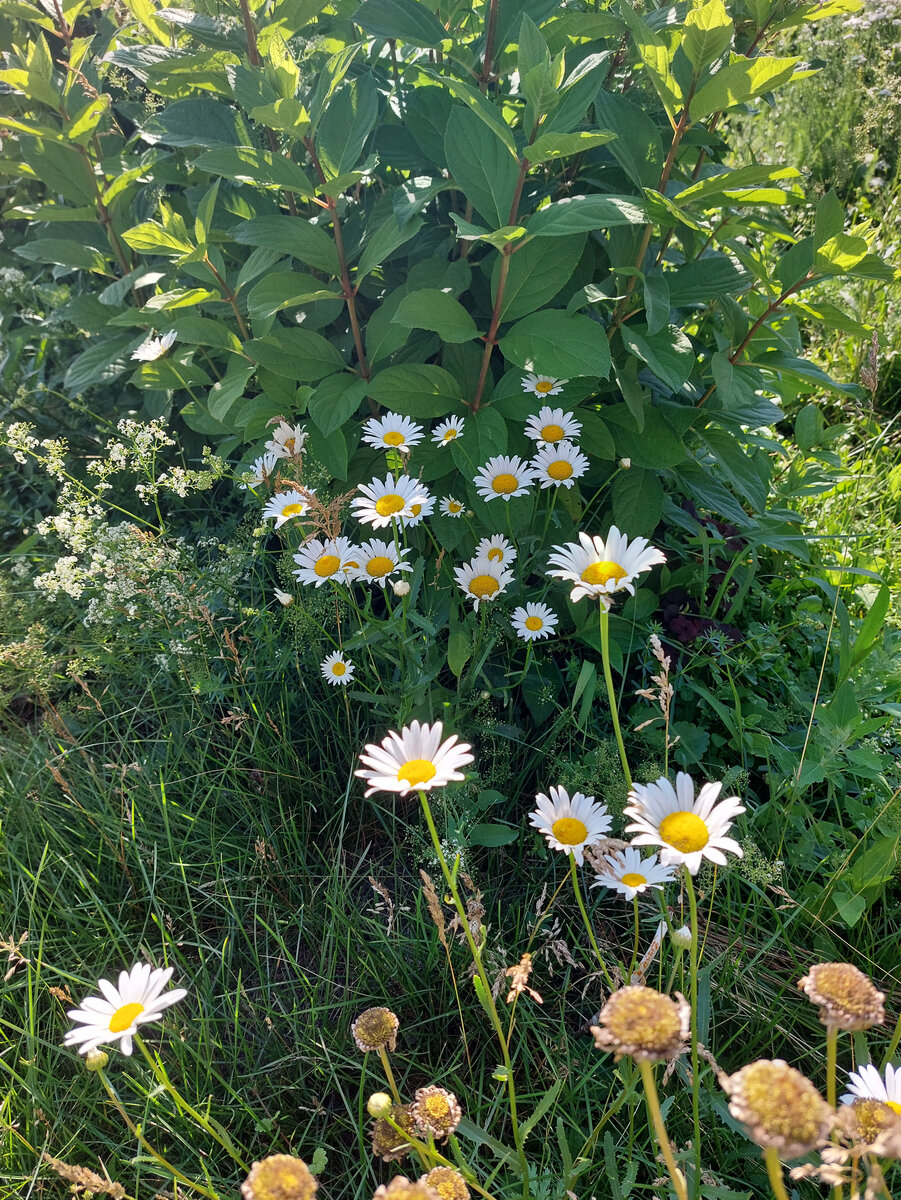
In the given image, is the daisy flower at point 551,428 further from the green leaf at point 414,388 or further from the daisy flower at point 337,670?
the daisy flower at point 337,670

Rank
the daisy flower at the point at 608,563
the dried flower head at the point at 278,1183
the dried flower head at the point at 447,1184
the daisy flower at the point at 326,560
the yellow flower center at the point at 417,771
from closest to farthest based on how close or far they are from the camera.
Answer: the dried flower head at the point at 278,1183
the dried flower head at the point at 447,1184
the yellow flower center at the point at 417,771
the daisy flower at the point at 608,563
the daisy flower at the point at 326,560

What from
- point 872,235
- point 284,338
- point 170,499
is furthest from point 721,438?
point 872,235

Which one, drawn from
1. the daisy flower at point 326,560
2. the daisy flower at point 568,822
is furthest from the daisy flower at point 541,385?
the daisy flower at point 568,822

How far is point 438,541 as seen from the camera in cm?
181

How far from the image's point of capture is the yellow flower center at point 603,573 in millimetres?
1069

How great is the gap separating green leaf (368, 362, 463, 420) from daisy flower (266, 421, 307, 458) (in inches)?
7.0

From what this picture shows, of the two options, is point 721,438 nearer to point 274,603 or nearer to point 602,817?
point 602,817

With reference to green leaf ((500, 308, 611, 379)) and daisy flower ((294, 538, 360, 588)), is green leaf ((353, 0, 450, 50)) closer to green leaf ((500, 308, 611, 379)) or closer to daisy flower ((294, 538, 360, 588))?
green leaf ((500, 308, 611, 379))

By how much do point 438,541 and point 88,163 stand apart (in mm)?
1429

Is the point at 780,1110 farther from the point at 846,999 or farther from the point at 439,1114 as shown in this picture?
the point at 439,1114

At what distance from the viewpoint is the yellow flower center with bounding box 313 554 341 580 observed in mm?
1520

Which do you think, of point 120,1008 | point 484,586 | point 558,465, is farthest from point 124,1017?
point 558,465

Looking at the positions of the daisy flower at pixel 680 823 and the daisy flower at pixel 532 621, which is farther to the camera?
the daisy flower at pixel 532 621

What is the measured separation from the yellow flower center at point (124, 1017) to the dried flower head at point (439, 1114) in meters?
0.33
